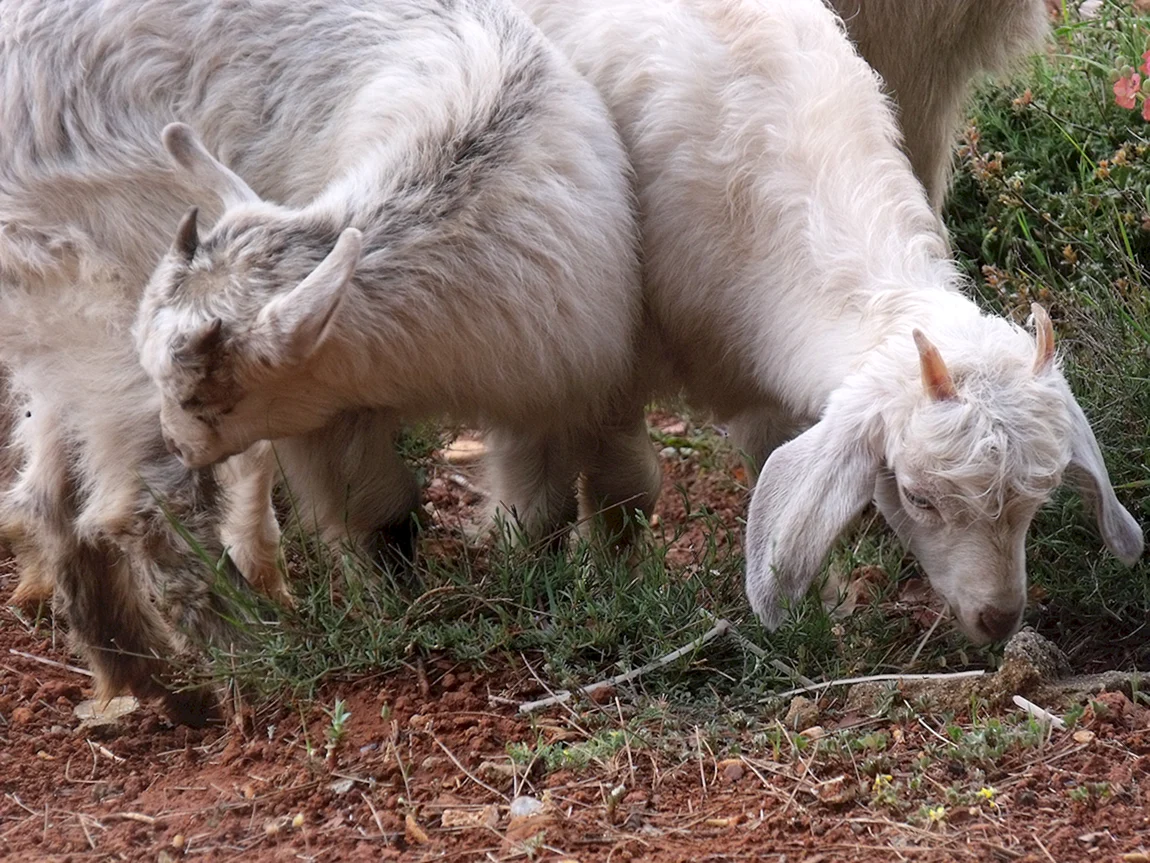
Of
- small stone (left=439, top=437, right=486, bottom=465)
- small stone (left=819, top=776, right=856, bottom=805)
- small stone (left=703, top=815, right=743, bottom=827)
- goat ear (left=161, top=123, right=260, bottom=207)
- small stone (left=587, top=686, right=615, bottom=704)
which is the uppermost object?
goat ear (left=161, top=123, right=260, bottom=207)

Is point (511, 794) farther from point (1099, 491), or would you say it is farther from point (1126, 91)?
point (1126, 91)

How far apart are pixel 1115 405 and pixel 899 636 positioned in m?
1.04

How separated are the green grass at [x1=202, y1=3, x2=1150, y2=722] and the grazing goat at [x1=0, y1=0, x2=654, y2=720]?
1.34ft

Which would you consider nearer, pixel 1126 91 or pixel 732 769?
pixel 732 769

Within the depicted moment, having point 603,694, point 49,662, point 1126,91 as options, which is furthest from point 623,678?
point 1126,91

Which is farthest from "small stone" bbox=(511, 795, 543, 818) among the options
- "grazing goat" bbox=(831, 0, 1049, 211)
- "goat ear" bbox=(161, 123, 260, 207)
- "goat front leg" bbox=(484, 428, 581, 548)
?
"grazing goat" bbox=(831, 0, 1049, 211)

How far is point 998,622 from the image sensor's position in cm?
379

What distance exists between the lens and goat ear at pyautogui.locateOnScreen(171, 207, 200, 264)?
4.08m

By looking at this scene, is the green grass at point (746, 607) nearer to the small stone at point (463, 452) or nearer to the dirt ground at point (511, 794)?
the dirt ground at point (511, 794)

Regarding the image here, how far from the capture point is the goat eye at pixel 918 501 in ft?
12.2

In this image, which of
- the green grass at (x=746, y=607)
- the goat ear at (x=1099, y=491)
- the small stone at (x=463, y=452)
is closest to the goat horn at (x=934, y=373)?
the goat ear at (x=1099, y=491)

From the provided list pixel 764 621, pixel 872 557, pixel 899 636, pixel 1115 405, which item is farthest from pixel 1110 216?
pixel 764 621

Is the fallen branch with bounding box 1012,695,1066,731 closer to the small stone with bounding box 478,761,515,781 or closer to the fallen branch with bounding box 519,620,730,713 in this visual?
the fallen branch with bounding box 519,620,730,713

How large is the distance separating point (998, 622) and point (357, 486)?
189cm
